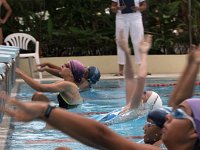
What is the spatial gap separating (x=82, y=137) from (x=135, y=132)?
4.68 metres

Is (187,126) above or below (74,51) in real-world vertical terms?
above

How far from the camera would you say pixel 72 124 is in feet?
7.72

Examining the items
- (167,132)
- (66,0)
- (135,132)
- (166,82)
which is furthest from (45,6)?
(167,132)

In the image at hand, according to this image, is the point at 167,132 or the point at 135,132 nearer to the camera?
the point at 167,132

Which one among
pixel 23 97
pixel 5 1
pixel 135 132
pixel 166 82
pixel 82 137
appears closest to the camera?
pixel 82 137

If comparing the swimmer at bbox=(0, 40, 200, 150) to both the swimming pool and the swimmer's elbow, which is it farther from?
the swimming pool

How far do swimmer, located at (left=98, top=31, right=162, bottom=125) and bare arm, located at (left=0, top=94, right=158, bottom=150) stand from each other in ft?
5.55

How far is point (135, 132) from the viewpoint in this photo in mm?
7062

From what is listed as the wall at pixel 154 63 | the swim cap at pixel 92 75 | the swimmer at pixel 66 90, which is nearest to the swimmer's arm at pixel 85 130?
the swimmer at pixel 66 90

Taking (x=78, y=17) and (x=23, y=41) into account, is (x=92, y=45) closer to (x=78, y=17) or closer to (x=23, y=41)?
(x=78, y=17)

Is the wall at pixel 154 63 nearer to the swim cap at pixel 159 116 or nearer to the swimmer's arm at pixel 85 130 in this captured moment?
the swim cap at pixel 159 116

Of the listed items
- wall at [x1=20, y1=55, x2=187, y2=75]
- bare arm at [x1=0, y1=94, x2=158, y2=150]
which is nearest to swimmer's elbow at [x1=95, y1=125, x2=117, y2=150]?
bare arm at [x1=0, y1=94, x2=158, y2=150]

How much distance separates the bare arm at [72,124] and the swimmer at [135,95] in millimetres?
1690

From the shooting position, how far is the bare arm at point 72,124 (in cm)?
223
